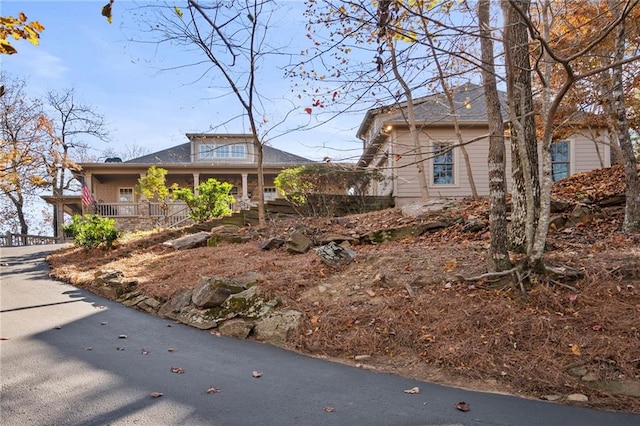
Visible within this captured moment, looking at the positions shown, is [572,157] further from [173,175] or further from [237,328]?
[173,175]

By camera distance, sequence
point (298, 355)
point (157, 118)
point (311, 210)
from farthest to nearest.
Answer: point (157, 118) → point (311, 210) → point (298, 355)

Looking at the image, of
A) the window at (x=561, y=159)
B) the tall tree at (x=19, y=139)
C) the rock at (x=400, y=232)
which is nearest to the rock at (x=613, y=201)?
the rock at (x=400, y=232)

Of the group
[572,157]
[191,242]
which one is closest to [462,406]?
[191,242]

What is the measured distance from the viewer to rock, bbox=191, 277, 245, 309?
5395 mm

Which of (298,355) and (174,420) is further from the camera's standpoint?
(298,355)

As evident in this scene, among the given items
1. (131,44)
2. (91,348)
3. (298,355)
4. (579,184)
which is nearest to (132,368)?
(91,348)

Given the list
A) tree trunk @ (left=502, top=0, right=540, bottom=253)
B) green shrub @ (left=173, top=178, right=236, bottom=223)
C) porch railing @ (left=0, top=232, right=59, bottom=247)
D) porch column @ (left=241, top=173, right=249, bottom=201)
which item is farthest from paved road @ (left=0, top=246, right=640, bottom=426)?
porch railing @ (left=0, top=232, right=59, bottom=247)

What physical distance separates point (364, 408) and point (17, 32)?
393 centimetres

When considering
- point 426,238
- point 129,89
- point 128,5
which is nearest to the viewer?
point 128,5

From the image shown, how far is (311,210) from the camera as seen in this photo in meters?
12.2

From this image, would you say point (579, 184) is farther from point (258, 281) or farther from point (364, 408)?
point (364, 408)

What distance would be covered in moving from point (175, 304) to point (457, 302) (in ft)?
12.6

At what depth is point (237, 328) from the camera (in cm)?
486

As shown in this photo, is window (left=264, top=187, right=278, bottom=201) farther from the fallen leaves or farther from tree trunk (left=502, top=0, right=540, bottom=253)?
the fallen leaves
